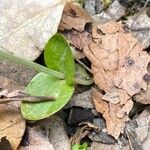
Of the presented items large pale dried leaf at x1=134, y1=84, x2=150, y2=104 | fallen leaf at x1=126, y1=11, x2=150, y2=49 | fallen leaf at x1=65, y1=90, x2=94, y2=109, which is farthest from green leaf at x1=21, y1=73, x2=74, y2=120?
Result: fallen leaf at x1=126, y1=11, x2=150, y2=49

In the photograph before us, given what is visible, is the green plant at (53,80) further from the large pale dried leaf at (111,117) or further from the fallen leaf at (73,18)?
the fallen leaf at (73,18)

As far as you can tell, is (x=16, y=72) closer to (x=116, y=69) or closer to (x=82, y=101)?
(x=82, y=101)

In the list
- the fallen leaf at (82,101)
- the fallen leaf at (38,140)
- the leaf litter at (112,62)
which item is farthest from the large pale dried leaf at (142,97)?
the fallen leaf at (38,140)

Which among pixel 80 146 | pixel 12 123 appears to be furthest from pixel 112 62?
pixel 12 123

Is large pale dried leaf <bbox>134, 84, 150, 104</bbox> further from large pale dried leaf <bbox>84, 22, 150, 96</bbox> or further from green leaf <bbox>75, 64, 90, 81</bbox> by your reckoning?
green leaf <bbox>75, 64, 90, 81</bbox>

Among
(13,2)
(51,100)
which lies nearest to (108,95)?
(51,100)
